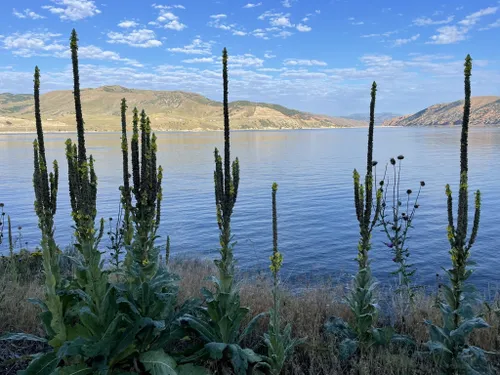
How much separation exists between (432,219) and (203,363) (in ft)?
69.9

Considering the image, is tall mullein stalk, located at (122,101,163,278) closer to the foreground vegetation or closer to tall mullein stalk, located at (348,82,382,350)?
the foreground vegetation

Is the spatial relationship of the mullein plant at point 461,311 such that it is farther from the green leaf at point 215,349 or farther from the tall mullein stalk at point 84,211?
the tall mullein stalk at point 84,211

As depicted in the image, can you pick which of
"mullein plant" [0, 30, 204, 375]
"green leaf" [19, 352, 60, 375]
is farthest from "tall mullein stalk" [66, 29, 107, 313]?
"green leaf" [19, 352, 60, 375]

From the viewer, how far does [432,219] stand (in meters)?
24.2

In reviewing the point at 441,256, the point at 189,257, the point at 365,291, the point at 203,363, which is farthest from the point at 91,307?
the point at 441,256

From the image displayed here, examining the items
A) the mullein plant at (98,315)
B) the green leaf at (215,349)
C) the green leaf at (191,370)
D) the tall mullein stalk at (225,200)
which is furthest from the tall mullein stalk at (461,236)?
the mullein plant at (98,315)

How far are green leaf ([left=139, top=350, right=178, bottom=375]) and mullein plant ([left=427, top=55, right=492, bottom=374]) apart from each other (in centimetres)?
374

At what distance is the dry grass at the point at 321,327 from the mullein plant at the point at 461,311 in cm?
40

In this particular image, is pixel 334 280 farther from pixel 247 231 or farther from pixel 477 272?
pixel 247 231

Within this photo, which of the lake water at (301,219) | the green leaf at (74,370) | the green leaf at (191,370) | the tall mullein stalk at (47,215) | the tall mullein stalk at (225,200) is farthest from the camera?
the lake water at (301,219)

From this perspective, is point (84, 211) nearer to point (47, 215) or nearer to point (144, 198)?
point (144, 198)

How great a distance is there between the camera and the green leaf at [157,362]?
5301mm

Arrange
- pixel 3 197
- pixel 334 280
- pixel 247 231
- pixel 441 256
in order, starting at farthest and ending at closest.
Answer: pixel 3 197
pixel 247 231
pixel 441 256
pixel 334 280

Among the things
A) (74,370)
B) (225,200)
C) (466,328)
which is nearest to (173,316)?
(74,370)
